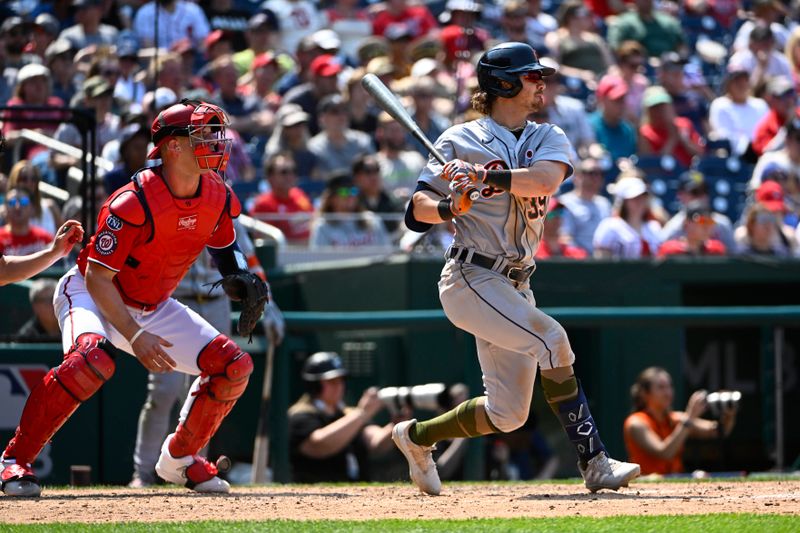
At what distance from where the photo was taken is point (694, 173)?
1194cm

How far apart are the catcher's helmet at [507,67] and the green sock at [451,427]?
1257mm

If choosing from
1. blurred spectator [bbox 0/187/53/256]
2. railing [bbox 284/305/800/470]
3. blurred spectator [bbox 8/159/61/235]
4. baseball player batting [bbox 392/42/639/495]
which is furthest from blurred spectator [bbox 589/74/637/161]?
baseball player batting [bbox 392/42/639/495]

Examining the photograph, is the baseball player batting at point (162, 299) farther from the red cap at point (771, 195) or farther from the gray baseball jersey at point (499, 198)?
the red cap at point (771, 195)

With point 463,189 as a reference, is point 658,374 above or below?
below

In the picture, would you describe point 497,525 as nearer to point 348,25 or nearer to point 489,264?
point 489,264

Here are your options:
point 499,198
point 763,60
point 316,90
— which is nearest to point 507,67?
point 499,198

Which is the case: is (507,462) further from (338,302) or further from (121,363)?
(121,363)

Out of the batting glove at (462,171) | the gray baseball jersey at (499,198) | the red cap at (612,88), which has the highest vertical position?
the batting glove at (462,171)

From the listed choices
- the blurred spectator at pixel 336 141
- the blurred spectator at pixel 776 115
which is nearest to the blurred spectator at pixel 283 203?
the blurred spectator at pixel 336 141

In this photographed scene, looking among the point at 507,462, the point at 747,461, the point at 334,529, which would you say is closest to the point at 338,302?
the point at 507,462

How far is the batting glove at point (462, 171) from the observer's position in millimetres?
5426

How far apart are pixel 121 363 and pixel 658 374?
10.4 ft

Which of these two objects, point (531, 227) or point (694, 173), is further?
point (694, 173)

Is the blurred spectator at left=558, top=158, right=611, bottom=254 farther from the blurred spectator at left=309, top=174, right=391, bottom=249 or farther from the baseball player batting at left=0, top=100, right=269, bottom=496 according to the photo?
the baseball player batting at left=0, top=100, right=269, bottom=496
